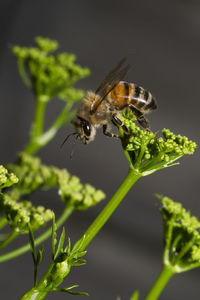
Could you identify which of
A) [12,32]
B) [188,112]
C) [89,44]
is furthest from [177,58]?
[12,32]

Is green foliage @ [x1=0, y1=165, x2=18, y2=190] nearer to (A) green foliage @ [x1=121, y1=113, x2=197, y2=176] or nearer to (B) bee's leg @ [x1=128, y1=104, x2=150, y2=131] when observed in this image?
(A) green foliage @ [x1=121, y1=113, x2=197, y2=176]

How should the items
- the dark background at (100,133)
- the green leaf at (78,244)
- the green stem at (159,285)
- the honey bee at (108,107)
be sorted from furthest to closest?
1. the dark background at (100,133)
2. the honey bee at (108,107)
3. the green stem at (159,285)
4. the green leaf at (78,244)

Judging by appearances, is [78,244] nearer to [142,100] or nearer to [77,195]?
[77,195]

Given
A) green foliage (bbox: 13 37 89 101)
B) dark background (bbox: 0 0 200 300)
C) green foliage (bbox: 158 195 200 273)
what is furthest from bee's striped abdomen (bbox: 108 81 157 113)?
dark background (bbox: 0 0 200 300)

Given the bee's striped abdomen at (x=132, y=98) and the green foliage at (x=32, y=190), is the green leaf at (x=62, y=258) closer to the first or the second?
the green foliage at (x=32, y=190)

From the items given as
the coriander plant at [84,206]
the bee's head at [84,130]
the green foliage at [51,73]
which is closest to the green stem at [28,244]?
the coriander plant at [84,206]

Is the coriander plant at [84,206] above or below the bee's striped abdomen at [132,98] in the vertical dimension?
below
